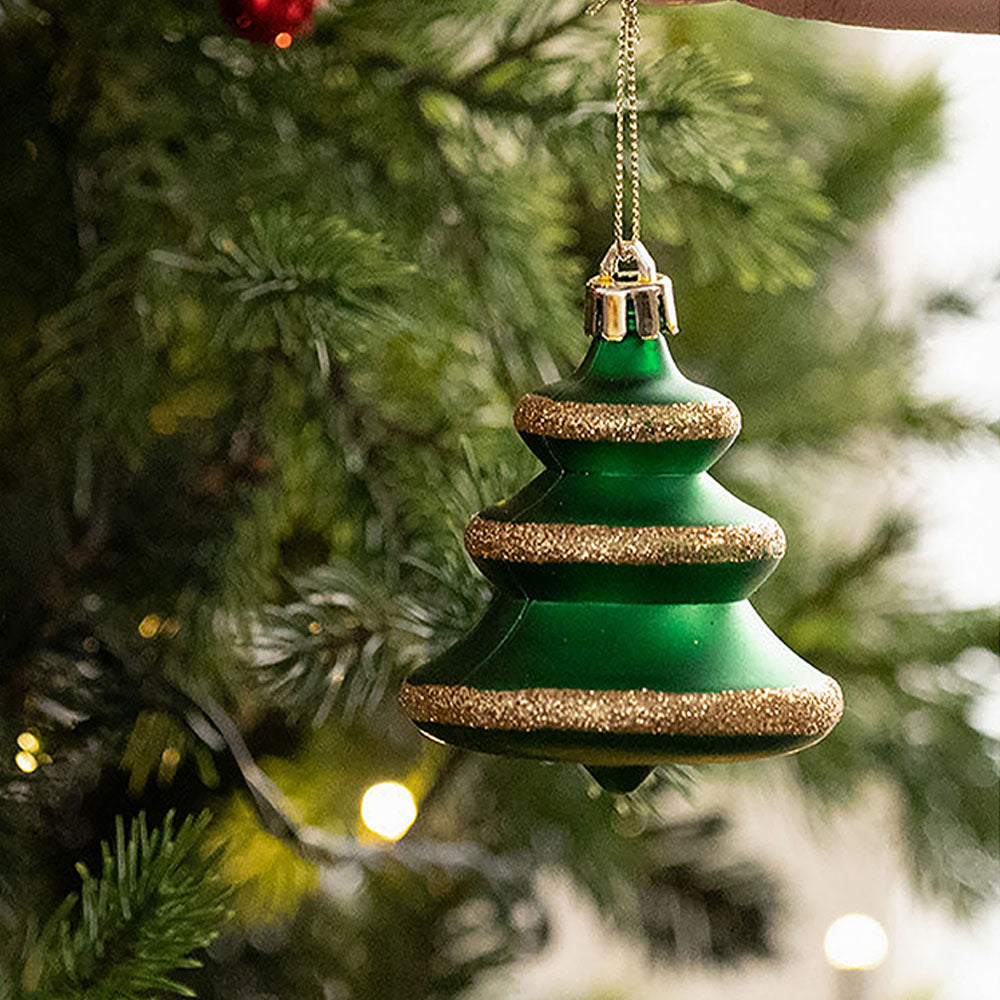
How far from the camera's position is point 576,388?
53 cm

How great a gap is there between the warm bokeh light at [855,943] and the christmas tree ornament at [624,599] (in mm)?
757

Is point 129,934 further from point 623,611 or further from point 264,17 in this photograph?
point 264,17

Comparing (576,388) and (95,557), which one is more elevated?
(576,388)

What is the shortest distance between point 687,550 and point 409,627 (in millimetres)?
180

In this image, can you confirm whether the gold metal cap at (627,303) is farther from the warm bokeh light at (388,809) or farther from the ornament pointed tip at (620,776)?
the warm bokeh light at (388,809)

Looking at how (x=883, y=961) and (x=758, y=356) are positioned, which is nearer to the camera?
(x=758, y=356)

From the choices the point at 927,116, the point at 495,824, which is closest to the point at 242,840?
the point at 495,824

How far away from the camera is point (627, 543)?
50 cm

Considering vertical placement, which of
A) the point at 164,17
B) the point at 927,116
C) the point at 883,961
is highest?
the point at 164,17

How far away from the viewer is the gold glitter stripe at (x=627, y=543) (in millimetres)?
500

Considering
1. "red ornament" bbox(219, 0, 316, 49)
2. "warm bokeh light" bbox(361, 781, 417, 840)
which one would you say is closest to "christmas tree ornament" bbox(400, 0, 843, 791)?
"red ornament" bbox(219, 0, 316, 49)

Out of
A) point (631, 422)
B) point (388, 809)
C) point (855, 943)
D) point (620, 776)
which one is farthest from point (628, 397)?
point (855, 943)

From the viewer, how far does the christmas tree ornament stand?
490 millimetres

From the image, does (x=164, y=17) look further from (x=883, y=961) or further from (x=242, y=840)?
(x=883, y=961)
